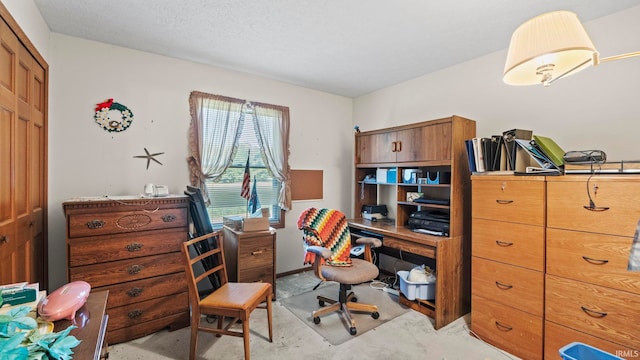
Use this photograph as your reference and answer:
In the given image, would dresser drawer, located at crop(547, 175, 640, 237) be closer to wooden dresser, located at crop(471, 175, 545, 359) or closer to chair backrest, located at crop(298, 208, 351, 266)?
wooden dresser, located at crop(471, 175, 545, 359)

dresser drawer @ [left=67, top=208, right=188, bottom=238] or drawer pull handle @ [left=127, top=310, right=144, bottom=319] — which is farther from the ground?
dresser drawer @ [left=67, top=208, right=188, bottom=238]

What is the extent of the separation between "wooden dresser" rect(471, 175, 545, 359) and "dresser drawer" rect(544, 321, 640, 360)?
0.16ft

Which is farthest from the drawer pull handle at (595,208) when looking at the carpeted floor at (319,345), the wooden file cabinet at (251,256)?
the wooden file cabinet at (251,256)

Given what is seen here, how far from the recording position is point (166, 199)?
7.84ft

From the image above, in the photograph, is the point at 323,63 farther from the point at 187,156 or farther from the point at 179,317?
the point at 179,317

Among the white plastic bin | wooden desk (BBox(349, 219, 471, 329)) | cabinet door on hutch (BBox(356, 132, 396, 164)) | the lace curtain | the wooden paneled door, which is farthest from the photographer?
cabinet door on hutch (BBox(356, 132, 396, 164))

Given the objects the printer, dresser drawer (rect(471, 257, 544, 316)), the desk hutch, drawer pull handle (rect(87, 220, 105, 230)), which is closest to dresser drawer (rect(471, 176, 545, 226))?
the desk hutch

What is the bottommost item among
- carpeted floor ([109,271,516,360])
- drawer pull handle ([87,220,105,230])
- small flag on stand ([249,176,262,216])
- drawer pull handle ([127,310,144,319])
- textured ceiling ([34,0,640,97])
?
carpeted floor ([109,271,516,360])

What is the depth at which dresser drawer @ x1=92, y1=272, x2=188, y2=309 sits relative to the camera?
2172 mm

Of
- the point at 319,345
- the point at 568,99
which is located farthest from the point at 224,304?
the point at 568,99

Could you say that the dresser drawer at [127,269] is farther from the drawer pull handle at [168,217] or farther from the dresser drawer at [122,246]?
the drawer pull handle at [168,217]

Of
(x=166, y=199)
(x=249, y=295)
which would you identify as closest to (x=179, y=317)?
(x=249, y=295)

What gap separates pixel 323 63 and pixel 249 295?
240cm

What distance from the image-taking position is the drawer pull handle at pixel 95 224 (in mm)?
2115
